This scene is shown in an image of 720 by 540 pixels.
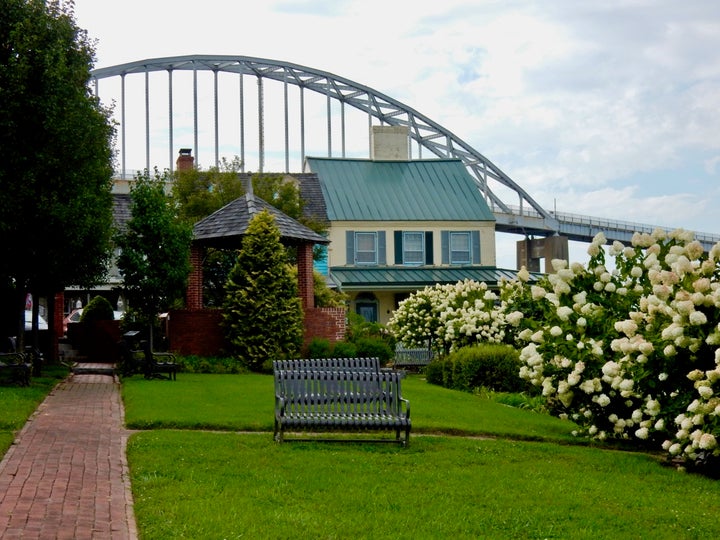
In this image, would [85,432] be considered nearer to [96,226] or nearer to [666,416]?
[666,416]

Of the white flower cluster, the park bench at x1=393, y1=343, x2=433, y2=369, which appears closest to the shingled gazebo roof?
the park bench at x1=393, y1=343, x2=433, y2=369

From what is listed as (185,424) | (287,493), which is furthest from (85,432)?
(287,493)

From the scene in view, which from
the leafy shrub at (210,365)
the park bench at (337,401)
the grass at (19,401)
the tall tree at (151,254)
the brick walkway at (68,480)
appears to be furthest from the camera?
the leafy shrub at (210,365)

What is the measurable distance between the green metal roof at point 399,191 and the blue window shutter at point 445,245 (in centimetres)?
75

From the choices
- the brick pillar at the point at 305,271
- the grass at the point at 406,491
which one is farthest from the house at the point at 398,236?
the grass at the point at 406,491

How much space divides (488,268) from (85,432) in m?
35.2

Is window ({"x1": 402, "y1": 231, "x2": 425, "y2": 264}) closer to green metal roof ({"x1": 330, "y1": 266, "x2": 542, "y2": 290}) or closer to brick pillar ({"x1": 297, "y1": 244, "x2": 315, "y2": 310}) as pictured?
green metal roof ({"x1": 330, "y1": 266, "x2": 542, "y2": 290})

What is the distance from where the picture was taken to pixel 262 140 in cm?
7212

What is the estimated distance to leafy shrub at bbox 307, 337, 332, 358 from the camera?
2847 centimetres

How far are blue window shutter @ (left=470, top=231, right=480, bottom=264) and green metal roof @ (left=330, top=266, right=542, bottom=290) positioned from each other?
55cm

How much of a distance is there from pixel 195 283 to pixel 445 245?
20.4 meters

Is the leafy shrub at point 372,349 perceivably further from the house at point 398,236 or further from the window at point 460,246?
the window at point 460,246

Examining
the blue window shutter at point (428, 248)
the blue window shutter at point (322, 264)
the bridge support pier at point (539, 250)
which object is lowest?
the blue window shutter at point (322, 264)

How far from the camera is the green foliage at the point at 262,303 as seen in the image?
90.7 ft
